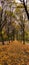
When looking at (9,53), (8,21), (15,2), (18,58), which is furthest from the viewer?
(8,21)

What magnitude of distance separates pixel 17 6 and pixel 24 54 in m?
3.21

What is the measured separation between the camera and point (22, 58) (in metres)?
6.82

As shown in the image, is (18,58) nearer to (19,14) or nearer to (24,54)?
(24,54)

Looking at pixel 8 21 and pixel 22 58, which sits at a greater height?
pixel 8 21

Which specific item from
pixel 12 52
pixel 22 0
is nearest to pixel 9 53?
pixel 12 52

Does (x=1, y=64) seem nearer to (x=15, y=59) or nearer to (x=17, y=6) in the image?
(x=15, y=59)

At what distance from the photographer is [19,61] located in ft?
21.4

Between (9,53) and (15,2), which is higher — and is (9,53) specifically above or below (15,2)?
below

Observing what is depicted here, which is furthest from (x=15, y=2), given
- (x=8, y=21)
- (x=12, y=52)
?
(x=12, y=52)

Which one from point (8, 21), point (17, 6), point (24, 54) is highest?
point (17, 6)

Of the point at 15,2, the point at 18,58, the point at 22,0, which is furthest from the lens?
the point at 15,2

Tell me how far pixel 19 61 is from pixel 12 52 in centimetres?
Answer: 93

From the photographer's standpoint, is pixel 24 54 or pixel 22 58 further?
pixel 24 54

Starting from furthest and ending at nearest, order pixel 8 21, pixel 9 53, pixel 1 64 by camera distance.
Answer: pixel 8 21, pixel 9 53, pixel 1 64
